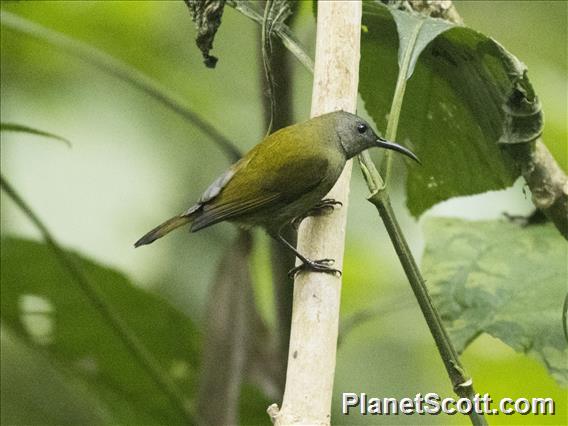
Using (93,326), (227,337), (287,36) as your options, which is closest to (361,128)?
(287,36)

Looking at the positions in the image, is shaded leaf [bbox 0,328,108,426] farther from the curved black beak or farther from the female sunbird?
the curved black beak

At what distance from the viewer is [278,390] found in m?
3.16

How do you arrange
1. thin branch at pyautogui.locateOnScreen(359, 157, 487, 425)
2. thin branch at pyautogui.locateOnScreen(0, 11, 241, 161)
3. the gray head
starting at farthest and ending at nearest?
thin branch at pyautogui.locateOnScreen(0, 11, 241, 161) < the gray head < thin branch at pyautogui.locateOnScreen(359, 157, 487, 425)

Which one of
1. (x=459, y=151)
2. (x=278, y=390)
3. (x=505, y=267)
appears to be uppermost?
(x=459, y=151)

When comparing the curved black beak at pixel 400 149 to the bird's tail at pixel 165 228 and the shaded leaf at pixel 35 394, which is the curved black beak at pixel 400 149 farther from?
the shaded leaf at pixel 35 394

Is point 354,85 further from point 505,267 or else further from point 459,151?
point 505,267

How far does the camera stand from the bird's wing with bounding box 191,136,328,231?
2.81 meters

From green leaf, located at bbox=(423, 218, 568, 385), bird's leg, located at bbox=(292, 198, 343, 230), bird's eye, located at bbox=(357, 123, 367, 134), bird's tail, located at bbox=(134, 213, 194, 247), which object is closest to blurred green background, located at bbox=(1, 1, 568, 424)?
green leaf, located at bbox=(423, 218, 568, 385)

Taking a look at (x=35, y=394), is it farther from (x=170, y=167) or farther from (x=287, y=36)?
(x=287, y=36)

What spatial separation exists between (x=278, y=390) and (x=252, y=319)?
0.86 feet

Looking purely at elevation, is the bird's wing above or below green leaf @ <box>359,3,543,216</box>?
below

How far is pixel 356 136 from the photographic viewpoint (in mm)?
2840

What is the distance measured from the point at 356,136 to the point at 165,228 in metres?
0.58

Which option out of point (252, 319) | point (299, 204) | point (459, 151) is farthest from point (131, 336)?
point (459, 151)
